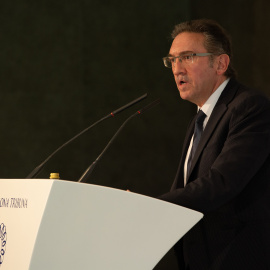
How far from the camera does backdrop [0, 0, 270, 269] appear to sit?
4297 millimetres

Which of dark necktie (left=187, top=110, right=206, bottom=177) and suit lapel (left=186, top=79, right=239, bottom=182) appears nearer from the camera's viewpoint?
suit lapel (left=186, top=79, right=239, bottom=182)

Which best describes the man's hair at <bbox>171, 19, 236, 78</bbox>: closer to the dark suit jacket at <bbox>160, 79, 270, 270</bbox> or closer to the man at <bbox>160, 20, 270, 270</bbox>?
the man at <bbox>160, 20, 270, 270</bbox>

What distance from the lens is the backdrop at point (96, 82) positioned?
4.30 meters

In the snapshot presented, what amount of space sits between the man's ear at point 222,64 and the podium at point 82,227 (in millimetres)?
1062

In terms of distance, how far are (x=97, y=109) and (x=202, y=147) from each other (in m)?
2.42

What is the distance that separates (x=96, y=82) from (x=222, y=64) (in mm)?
2154

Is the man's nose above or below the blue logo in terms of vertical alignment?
above

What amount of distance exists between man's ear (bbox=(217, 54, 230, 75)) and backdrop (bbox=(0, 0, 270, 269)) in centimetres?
148

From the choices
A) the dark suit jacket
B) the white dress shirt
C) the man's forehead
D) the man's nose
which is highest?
the man's forehead

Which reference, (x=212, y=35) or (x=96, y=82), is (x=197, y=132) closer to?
(x=212, y=35)

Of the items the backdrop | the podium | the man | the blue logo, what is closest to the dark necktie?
the man

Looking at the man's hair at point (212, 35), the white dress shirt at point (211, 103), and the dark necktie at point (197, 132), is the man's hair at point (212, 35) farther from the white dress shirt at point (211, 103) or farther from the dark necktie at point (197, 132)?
the dark necktie at point (197, 132)

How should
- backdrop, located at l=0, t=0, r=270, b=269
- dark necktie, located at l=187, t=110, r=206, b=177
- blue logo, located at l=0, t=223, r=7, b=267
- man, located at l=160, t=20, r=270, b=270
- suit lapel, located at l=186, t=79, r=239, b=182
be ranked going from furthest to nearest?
backdrop, located at l=0, t=0, r=270, b=269 < dark necktie, located at l=187, t=110, r=206, b=177 < suit lapel, located at l=186, t=79, r=239, b=182 < man, located at l=160, t=20, r=270, b=270 < blue logo, located at l=0, t=223, r=7, b=267

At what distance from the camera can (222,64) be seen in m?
2.53
